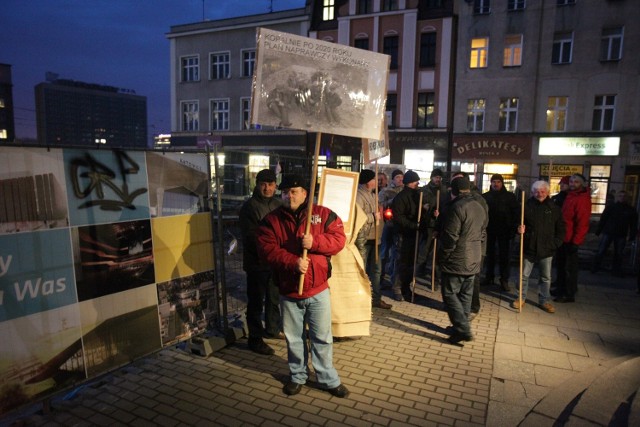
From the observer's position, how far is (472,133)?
23.0 m

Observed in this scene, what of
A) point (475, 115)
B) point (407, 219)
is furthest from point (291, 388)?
point (475, 115)

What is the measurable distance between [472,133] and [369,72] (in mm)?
20615

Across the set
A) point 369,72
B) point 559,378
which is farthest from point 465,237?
point 369,72

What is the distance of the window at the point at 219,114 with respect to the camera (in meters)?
30.0

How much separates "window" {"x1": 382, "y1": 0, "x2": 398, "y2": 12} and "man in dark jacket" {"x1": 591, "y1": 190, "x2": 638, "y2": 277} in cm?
1886

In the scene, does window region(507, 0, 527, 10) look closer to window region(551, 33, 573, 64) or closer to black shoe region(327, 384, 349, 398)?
window region(551, 33, 573, 64)

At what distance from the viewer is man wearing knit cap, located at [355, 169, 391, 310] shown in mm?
5906

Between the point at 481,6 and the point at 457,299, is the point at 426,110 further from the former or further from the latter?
the point at 457,299

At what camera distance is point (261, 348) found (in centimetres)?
478

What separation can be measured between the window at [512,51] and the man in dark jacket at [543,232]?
18759 millimetres

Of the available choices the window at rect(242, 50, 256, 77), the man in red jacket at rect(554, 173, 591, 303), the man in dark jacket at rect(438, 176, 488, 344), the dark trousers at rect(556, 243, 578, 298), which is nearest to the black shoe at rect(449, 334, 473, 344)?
the man in dark jacket at rect(438, 176, 488, 344)

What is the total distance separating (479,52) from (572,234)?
18.8m

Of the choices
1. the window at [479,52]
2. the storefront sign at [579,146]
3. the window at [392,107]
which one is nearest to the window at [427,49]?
the window at [479,52]

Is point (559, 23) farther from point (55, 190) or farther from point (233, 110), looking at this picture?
point (55, 190)
